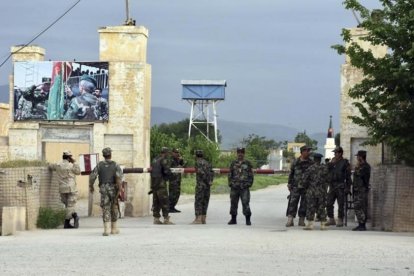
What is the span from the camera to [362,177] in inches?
711

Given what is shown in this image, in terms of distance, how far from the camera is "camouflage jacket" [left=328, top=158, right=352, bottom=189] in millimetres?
18625

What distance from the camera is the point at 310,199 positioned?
17094mm

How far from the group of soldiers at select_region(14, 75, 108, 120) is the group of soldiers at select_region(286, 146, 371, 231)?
733 cm

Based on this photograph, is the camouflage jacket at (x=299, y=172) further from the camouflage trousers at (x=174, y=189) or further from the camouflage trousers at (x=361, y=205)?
the camouflage trousers at (x=174, y=189)

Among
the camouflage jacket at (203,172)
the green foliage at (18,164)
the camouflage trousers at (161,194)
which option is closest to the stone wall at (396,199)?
the camouflage jacket at (203,172)

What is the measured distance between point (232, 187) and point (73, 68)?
7.27m

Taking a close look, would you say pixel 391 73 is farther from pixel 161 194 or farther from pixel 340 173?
pixel 161 194

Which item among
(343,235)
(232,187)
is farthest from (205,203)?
(343,235)

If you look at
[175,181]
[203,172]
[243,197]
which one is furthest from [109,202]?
[175,181]

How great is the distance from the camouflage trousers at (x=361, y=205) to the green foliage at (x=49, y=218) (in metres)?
6.79

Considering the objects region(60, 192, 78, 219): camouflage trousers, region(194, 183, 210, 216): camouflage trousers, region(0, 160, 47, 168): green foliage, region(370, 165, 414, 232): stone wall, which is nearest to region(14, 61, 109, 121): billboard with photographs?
region(0, 160, 47, 168): green foliage

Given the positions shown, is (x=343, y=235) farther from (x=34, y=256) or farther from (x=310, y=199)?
(x=34, y=256)

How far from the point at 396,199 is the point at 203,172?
15.2ft

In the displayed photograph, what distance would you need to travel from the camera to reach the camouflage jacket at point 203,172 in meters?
19.0
